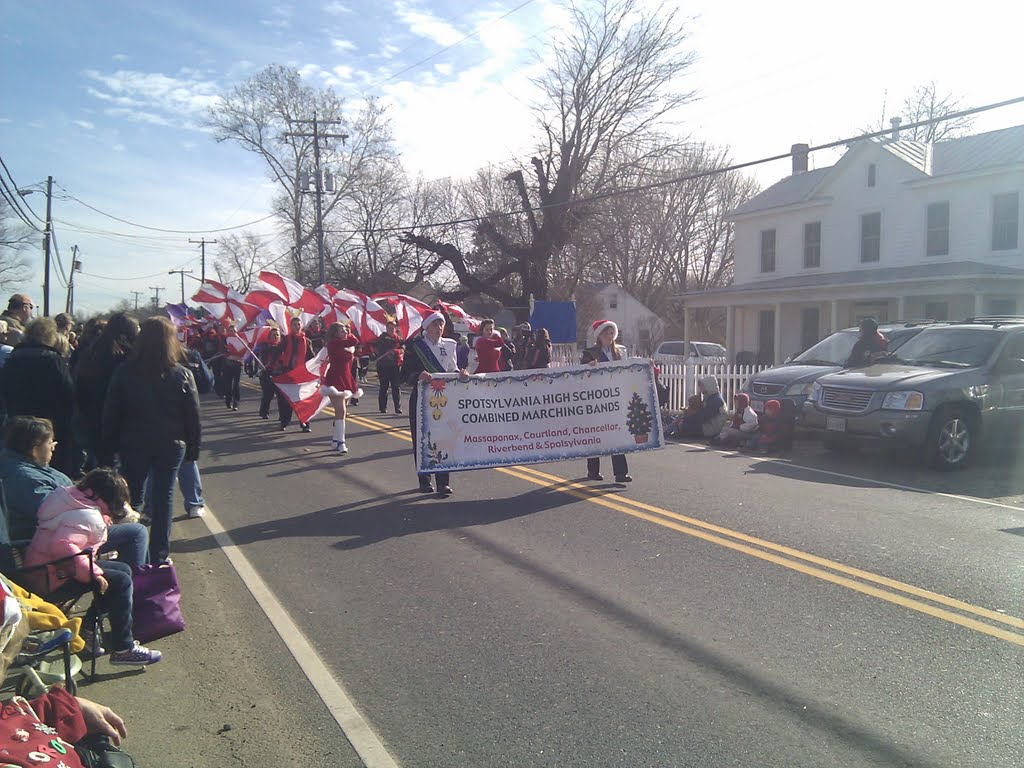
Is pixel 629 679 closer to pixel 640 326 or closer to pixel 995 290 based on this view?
pixel 995 290

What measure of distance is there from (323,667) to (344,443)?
8.25 meters

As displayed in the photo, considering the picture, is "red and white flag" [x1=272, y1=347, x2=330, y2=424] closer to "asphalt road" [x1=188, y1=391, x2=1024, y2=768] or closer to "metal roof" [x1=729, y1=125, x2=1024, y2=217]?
"asphalt road" [x1=188, y1=391, x2=1024, y2=768]

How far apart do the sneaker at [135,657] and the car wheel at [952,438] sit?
32.1 feet

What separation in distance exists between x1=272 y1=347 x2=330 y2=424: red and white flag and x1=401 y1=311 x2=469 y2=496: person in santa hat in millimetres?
5231

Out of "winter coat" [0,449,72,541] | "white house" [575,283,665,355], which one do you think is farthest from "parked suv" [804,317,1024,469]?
"white house" [575,283,665,355]

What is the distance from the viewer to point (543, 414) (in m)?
9.55

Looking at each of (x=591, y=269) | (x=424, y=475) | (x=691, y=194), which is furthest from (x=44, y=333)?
(x=691, y=194)

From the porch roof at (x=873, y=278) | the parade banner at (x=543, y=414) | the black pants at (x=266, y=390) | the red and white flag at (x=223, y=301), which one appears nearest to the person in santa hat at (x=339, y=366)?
the black pants at (x=266, y=390)

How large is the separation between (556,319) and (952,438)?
2003 cm

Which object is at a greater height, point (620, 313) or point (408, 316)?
point (620, 313)

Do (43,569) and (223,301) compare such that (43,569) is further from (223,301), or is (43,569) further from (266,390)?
(223,301)

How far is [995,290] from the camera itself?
73.7 feet

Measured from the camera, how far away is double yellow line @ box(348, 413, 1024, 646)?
203 inches

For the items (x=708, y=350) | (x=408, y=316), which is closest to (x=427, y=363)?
(x=408, y=316)
